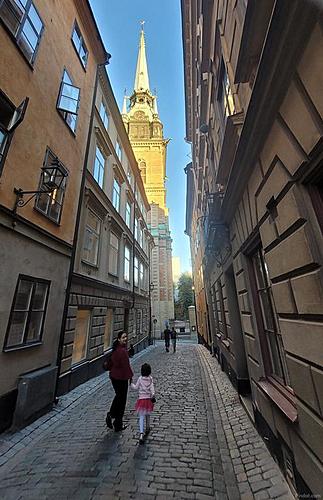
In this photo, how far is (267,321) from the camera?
4277 mm

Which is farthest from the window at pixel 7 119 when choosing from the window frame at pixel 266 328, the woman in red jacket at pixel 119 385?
the window frame at pixel 266 328

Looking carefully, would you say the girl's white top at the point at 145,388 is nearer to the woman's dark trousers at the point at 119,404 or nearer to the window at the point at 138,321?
the woman's dark trousers at the point at 119,404

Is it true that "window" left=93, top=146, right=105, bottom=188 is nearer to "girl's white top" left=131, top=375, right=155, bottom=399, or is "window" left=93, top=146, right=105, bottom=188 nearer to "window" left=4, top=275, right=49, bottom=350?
"window" left=4, top=275, right=49, bottom=350

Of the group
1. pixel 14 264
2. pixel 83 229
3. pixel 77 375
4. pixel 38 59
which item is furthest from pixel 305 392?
pixel 38 59

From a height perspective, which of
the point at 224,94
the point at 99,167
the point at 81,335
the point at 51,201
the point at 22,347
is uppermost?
the point at 99,167

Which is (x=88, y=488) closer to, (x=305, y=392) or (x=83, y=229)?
(x=305, y=392)

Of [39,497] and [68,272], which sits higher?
[68,272]

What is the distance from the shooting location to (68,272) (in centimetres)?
782

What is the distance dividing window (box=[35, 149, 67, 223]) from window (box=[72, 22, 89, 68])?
555 centimetres

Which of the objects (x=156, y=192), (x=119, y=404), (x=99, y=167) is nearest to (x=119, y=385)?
(x=119, y=404)

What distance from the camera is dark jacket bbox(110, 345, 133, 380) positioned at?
195 inches

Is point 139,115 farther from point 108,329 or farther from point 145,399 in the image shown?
point 145,399

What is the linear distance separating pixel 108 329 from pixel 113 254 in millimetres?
3878

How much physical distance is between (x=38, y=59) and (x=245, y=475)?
397 inches
